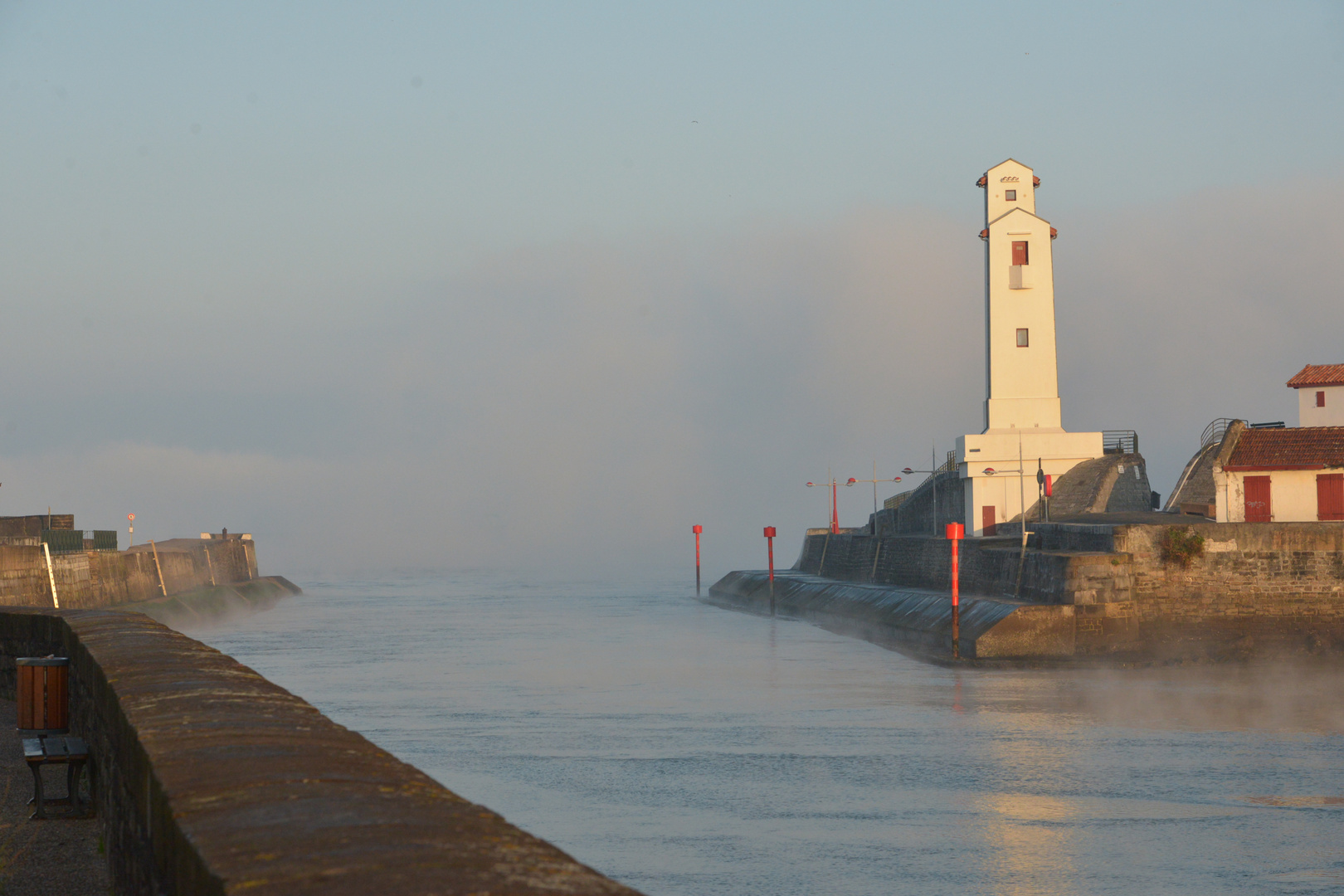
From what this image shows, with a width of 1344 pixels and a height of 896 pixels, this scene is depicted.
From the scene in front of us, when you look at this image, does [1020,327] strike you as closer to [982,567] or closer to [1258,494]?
[982,567]

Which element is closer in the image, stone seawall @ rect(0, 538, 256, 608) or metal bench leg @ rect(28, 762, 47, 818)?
metal bench leg @ rect(28, 762, 47, 818)

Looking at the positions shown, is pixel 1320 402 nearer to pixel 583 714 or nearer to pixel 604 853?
pixel 583 714

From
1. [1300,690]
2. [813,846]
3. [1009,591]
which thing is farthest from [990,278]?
[813,846]

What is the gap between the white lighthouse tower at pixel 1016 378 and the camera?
48.5 metres

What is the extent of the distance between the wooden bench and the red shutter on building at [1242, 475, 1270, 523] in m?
33.8

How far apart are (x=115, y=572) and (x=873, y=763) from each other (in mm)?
35981

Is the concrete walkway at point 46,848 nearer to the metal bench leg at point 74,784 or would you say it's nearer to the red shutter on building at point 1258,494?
the metal bench leg at point 74,784

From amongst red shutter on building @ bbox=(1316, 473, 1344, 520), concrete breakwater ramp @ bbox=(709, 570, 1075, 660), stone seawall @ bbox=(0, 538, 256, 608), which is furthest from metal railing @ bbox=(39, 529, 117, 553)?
red shutter on building @ bbox=(1316, 473, 1344, 520)

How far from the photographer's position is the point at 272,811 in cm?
404

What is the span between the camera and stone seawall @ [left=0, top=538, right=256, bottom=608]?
3153cm

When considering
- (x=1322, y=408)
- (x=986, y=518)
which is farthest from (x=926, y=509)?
(x=1322, y=408)

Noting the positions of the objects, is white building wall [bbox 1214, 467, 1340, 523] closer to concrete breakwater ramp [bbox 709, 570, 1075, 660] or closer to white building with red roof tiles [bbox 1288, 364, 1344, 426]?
concrete breakwater ramp [bbox 709, 570, 1075, 660]

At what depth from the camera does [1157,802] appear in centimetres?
Answer: 1429

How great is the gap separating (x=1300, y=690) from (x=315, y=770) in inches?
1016
